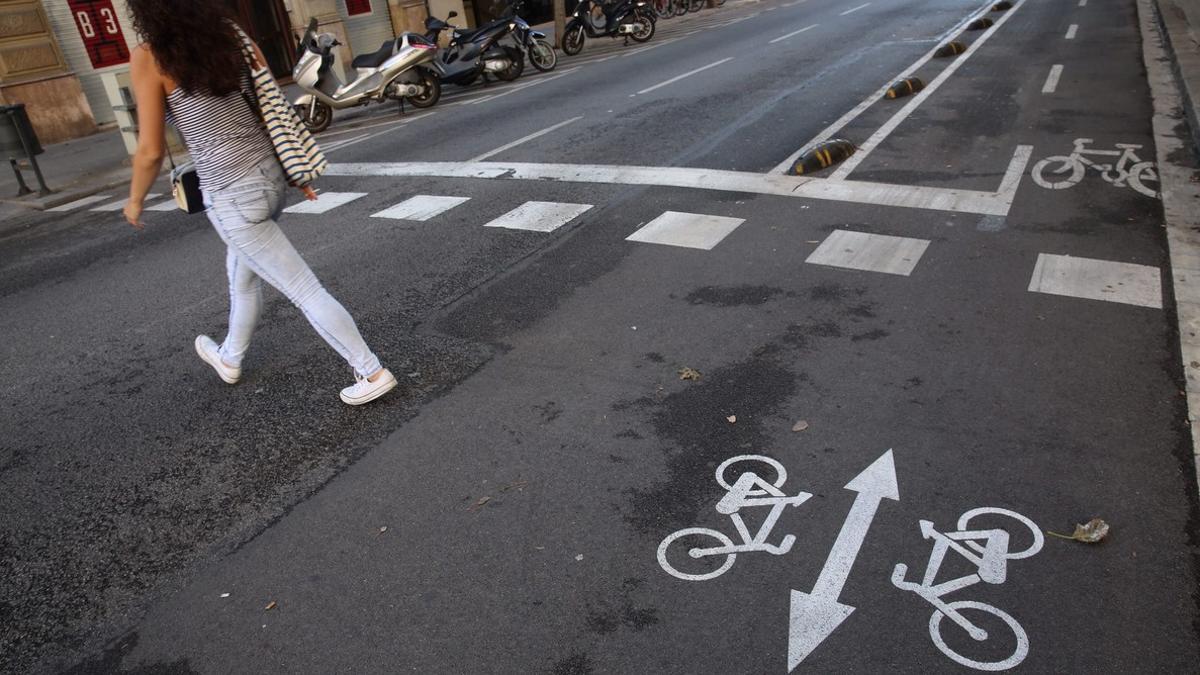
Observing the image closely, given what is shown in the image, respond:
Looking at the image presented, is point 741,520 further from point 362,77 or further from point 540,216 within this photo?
point 362,77

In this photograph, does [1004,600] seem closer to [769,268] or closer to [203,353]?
[769,268]

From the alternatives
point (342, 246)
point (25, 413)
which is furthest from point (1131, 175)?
point (25, 413)

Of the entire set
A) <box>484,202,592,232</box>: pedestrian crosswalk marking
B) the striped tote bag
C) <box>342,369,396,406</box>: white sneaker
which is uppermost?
the striped tote bag

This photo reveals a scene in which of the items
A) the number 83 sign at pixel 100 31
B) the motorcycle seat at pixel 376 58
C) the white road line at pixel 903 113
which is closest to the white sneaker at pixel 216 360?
the white road line at pixel 903 113

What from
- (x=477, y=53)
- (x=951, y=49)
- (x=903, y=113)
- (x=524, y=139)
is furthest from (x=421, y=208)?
(x=951, y=49)

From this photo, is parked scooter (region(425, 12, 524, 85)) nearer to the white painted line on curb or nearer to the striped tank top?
the white painted line on curb

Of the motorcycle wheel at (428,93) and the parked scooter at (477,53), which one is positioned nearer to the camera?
the motorcycle wheel at (428,93)

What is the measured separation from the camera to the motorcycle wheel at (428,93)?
14736 millimetres

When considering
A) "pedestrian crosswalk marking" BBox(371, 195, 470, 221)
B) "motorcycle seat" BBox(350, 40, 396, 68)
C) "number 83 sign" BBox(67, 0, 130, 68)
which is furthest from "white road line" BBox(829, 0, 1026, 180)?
"number 83 sign" BBox(67, 0, 130, 68)

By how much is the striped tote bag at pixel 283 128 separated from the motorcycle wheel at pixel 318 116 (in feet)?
34.7

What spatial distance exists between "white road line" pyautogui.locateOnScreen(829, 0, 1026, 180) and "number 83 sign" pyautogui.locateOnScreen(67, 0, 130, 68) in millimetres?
15825

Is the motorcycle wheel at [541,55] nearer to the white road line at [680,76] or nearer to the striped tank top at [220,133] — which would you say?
the white road line at [680,76]

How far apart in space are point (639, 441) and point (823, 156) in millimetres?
5381

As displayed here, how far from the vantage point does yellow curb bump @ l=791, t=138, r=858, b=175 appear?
27.3ft
